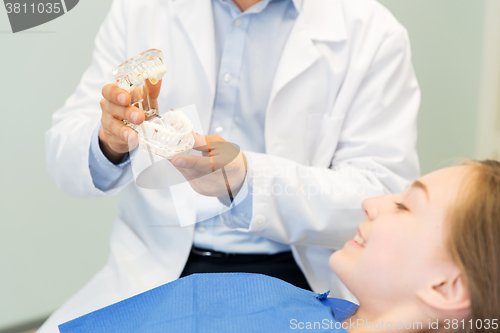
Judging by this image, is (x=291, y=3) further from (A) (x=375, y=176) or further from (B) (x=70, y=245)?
(B) (x=70, y=245)

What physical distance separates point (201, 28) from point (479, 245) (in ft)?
2.10

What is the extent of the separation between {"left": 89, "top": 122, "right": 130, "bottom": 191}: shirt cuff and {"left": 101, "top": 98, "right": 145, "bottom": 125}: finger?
0.16 meters

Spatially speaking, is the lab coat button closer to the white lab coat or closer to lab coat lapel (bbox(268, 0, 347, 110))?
the white lab coat

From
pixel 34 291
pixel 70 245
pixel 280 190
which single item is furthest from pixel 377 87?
pixel 34 291

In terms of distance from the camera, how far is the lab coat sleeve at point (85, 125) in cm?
84

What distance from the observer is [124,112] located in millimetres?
637

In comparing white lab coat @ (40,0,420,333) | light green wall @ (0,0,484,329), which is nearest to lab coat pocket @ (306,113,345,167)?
white lab coat @ (40,0,420,333)

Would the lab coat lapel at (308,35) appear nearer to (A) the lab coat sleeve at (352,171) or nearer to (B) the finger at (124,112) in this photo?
(A) the lab coat sleeve at (352,171)

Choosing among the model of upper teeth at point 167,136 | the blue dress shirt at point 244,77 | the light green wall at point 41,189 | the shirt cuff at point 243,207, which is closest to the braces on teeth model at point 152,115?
the model of upper teeth at point 167,136

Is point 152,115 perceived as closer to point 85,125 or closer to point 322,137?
point 85,125

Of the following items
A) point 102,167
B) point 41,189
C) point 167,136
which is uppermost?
point 167,136

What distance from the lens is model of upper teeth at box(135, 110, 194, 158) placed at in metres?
0.61

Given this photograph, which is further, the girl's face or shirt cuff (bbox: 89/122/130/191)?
shirt cuff (bbox: 89/122/130/191)

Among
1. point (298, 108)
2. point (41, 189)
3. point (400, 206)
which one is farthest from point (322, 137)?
point (41, 189)
